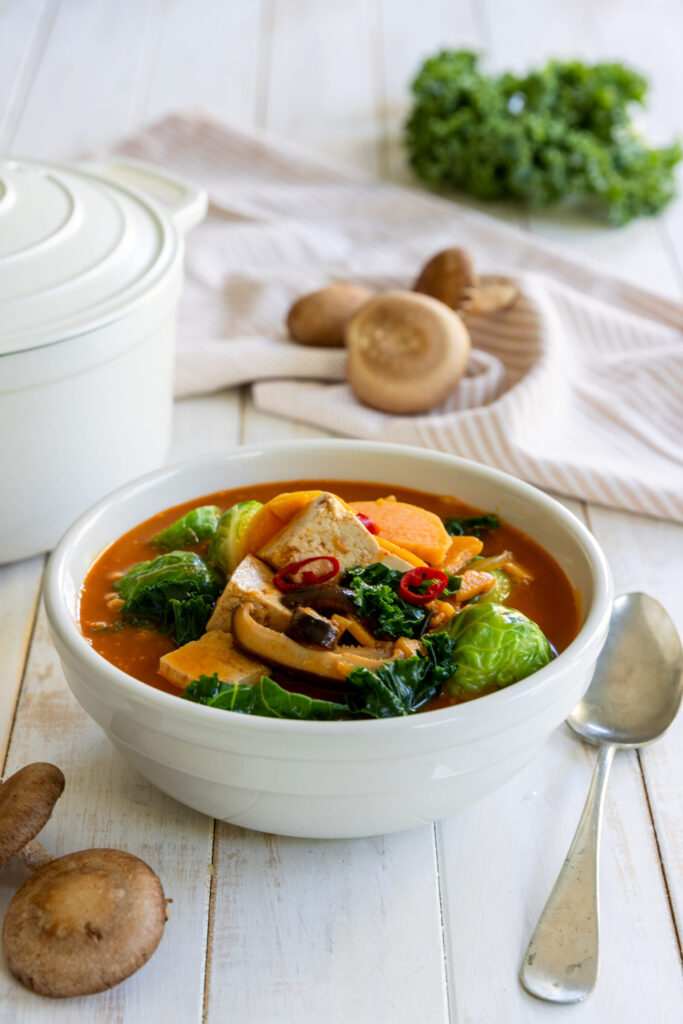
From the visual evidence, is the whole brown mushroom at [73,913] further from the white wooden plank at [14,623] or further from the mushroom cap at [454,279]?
the mushroom cap at [454,279]

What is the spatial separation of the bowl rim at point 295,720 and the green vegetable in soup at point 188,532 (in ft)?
0.40

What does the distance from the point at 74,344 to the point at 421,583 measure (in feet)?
3.84

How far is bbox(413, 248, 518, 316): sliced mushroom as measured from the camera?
12.8 feet

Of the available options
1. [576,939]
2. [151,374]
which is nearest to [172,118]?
[151,374]

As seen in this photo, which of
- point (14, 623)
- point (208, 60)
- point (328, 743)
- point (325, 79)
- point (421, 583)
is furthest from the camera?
point (208, 60)

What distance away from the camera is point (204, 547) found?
8.00 ft

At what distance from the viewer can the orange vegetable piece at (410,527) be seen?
89.1 inches

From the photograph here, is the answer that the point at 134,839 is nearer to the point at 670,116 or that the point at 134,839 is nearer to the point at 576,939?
the point at 576,939

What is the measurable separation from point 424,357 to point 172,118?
9.15 ft

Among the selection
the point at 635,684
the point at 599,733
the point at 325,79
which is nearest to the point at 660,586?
the point at 635,684

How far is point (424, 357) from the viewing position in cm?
366

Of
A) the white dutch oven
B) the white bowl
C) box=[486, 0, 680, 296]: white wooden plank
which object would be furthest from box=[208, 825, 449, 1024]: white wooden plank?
box=[486, 0, 680, 296]: white wooden plank

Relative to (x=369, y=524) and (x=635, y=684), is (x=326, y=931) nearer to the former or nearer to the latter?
(x=369, y=524)

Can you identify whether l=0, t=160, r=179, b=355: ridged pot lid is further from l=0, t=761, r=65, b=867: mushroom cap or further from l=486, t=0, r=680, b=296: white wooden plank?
l=486, t=0, r=680, b=296: white wooden plank
